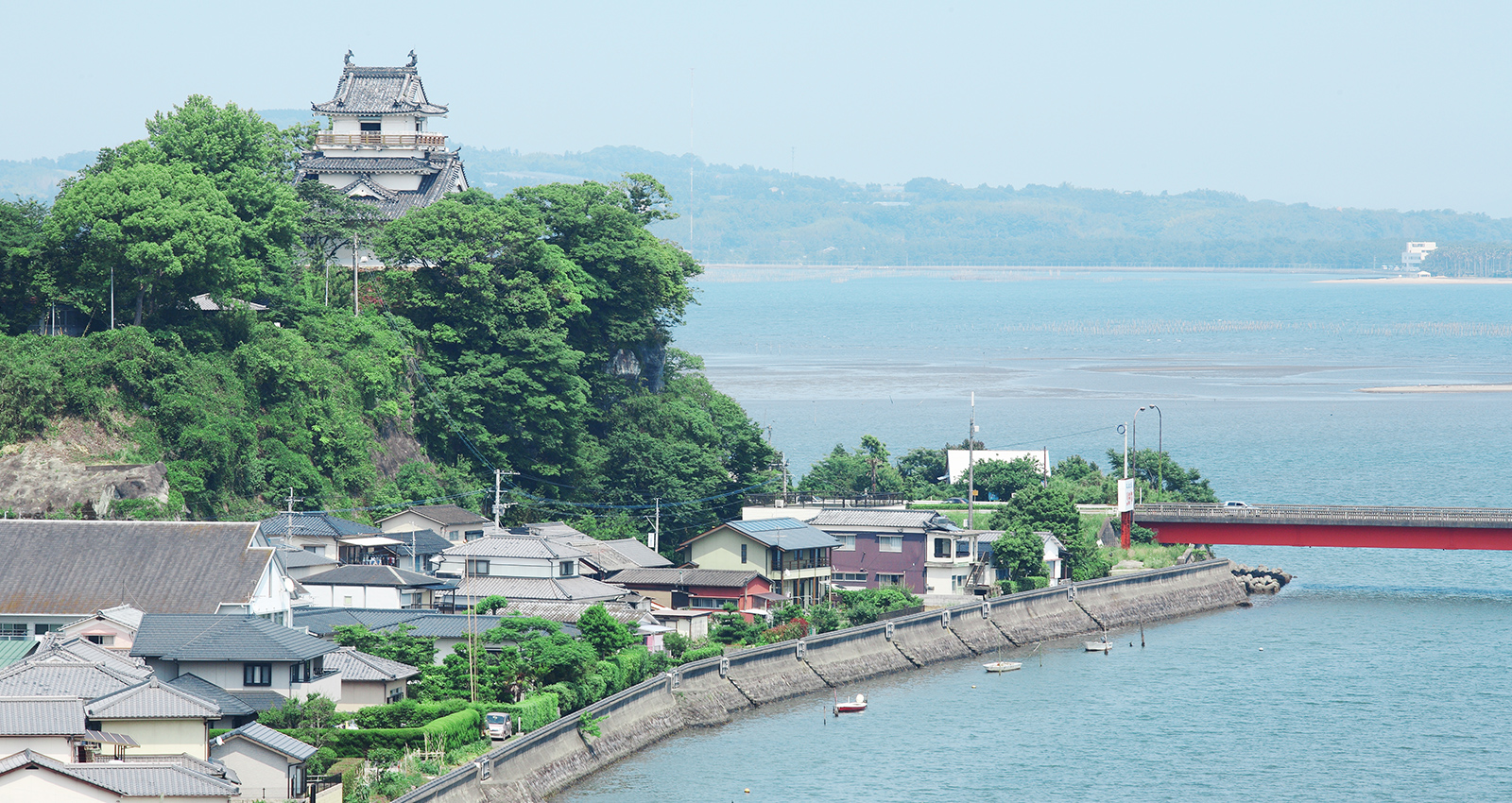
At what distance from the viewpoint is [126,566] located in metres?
36.3

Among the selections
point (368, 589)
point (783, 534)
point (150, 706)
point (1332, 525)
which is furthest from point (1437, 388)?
point (150, 706)

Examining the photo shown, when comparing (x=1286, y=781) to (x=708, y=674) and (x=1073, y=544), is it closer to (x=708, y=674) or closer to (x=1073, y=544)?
(x=708, y=674)

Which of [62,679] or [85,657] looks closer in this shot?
[62,679]

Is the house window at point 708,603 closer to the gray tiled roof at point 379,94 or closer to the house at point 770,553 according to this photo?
the house at point 770,553

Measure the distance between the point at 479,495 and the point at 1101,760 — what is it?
2513cm

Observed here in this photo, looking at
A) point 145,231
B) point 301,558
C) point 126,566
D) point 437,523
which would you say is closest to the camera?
point 126,566

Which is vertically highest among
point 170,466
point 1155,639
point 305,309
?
point 305,309

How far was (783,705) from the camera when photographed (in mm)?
41562

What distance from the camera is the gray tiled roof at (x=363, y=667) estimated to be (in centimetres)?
3259

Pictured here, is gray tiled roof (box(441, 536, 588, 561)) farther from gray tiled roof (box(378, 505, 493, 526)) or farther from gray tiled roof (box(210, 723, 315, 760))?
gray tiled roof (box(210, 723, 315, 760))

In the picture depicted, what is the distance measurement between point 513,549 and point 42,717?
61.3 feet

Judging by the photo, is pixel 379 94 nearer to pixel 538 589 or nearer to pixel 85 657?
pixel 538 589

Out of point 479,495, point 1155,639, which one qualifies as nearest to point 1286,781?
point 1155,639

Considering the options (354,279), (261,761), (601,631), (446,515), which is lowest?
(261,761)
